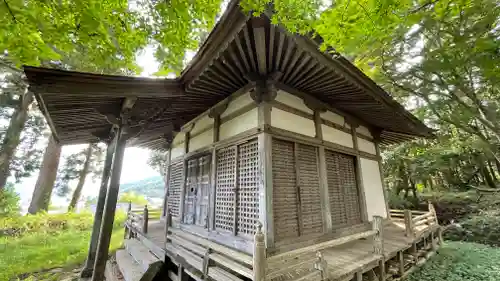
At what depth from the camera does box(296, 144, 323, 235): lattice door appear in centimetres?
502

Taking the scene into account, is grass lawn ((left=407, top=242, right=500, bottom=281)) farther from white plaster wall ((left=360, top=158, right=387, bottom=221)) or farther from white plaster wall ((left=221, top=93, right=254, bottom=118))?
white plaster wall ((left=221, top=93, right=254, bottom=118))

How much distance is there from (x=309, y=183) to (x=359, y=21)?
3.68 metres

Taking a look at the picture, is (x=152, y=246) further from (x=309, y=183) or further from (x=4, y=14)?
(x=4, y=14)

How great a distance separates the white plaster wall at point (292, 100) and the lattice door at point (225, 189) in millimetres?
1628

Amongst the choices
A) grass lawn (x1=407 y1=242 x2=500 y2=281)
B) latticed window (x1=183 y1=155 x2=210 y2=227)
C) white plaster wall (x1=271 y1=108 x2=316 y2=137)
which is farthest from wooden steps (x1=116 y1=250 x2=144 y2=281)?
grass lawn (x1=407 y1=242 x2=500 y2=281)

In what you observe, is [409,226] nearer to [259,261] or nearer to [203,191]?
[259,261]

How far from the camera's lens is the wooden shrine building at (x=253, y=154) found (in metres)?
3.56

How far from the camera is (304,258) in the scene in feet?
12.0

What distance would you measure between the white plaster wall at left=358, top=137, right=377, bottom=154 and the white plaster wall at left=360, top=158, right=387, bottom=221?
14.8 inches

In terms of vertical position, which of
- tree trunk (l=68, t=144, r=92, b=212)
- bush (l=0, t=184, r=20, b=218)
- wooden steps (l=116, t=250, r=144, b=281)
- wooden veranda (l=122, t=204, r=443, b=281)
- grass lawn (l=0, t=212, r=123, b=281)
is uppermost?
tree trunk (l=68, t=144, r=92, b=212)

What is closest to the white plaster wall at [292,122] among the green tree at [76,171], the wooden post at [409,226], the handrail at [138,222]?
the wooden post at [409,226]

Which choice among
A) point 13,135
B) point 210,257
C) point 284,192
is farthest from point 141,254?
point 13,135

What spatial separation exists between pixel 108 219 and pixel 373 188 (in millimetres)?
7734

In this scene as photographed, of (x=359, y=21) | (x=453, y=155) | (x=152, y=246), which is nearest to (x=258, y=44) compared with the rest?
(x=359, y=21)
